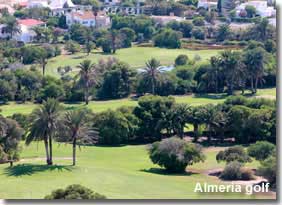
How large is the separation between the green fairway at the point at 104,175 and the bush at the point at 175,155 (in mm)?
369

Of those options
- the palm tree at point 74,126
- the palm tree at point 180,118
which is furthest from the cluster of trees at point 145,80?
the palm tree at point 74,126

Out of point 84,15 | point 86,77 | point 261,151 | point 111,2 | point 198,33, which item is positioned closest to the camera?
point 261,151

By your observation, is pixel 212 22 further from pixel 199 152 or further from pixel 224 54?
pixel 199 152

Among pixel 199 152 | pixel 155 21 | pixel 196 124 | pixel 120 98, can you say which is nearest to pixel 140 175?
pixel 199 152

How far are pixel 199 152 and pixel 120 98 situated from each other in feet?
68.9

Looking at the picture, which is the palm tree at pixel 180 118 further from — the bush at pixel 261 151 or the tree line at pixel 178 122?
the bush at pixel 261 151

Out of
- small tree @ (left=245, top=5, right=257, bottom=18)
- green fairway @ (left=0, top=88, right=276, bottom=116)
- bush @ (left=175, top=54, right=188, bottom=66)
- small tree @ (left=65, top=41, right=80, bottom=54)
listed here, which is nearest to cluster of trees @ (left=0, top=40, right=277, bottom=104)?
green fairway @ (left=0, top=88, right=276, bottom=116)

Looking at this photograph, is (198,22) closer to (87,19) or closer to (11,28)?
(87,19)

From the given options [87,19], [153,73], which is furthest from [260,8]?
[153,73]

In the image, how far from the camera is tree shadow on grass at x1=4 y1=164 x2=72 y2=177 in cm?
2986

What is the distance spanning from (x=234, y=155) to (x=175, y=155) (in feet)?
8.54

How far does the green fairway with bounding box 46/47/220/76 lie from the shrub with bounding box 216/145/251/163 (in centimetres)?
2841

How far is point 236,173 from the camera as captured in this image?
27969 millimetres

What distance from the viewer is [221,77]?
53.2m
